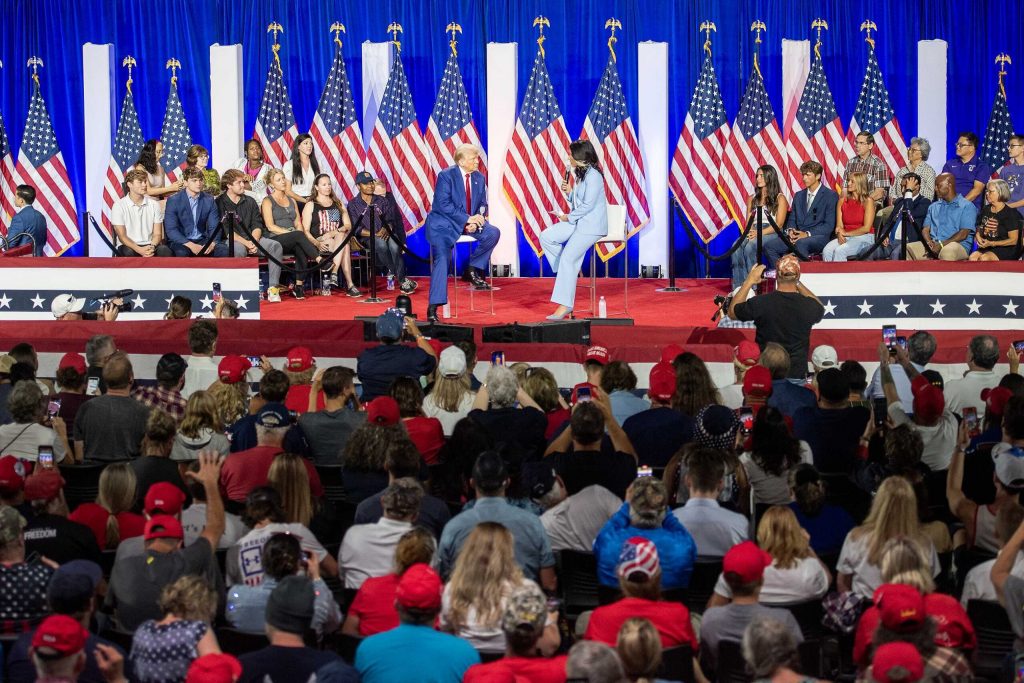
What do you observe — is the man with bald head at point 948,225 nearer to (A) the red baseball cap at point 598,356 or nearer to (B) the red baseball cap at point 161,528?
(A) the red baseball cap at point 598,356

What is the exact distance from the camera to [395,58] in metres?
18.4

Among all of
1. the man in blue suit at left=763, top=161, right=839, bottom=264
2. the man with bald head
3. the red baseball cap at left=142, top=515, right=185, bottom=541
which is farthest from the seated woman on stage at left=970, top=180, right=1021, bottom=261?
the red baseball cap at left=142, top=515, right=185, bottom=541

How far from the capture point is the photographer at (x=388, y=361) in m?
9.38

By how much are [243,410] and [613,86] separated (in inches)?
398

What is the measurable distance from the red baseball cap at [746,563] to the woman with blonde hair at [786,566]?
0.51m

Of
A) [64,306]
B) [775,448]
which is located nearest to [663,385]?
[775,448]

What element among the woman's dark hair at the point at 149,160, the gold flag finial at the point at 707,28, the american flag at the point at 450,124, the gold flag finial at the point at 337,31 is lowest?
the woman's dark hair at the point at 149,160

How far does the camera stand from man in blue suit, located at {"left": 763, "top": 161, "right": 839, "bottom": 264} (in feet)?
47.8

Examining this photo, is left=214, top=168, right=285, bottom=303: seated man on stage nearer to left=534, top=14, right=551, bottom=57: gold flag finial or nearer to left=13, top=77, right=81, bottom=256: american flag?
left=13, top=77, right=81, bottom=256: american flag

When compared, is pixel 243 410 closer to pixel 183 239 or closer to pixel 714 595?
pixel 714 595

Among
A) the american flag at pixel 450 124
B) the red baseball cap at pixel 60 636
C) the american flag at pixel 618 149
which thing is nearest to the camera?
the red baseball cap at pixel 60 636

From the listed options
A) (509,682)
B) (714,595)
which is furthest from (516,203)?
(509,682)

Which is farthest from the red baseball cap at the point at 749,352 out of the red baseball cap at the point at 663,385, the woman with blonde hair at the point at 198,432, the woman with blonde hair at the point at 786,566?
the woman with blonde hair at the point at 786,566

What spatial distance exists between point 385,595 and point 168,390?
362 centimetres
